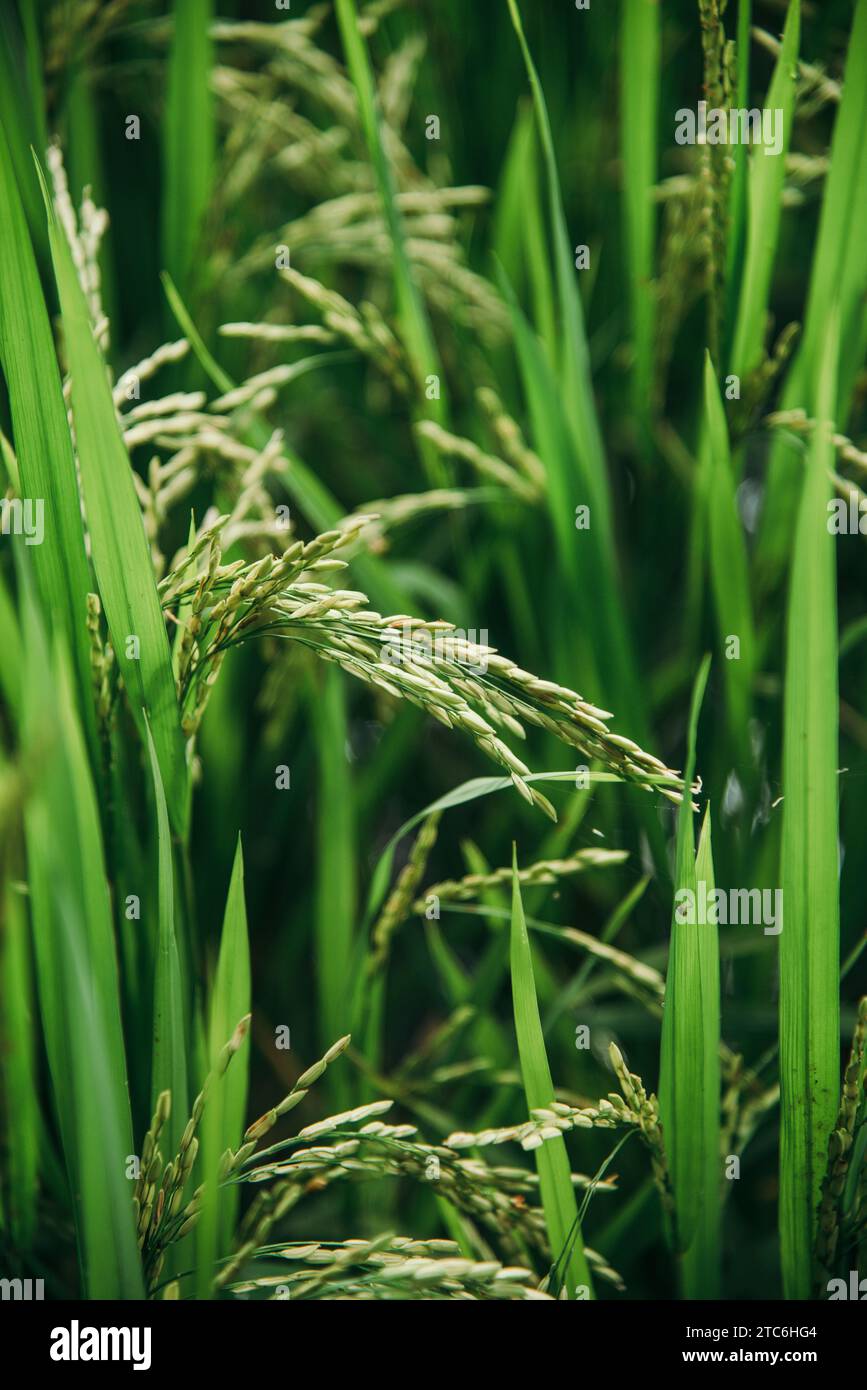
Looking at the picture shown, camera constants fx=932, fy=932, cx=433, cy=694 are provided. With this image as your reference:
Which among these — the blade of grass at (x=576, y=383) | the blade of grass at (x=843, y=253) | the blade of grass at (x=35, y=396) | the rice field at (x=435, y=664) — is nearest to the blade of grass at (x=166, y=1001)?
the rice field at (x=435, y=664)

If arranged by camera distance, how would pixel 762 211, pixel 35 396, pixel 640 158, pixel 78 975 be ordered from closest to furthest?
pixel 78 975 → pixel 35 396 → pixel 762 211 → pixel 640 158

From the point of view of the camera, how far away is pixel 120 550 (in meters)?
0.50

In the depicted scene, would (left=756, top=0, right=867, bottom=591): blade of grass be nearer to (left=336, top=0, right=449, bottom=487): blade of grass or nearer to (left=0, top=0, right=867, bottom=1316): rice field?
(left=0, top=0, right=867, bottom=1316): rice field

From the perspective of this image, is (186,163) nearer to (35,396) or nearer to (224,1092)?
(35,396)

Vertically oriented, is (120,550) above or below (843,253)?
below

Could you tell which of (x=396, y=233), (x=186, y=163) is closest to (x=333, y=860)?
(x=396, y=233)

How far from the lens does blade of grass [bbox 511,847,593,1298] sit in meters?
0.52

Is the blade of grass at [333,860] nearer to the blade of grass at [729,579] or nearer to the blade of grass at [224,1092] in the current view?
the blade of grass at [224,1092]

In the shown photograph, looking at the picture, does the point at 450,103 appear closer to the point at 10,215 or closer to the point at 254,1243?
the point at 10,215

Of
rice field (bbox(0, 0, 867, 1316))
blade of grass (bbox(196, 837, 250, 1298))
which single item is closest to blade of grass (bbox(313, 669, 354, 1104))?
rice field (bbox(0, 0, 867, 1316))

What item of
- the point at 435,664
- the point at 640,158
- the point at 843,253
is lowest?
the point at 435,664

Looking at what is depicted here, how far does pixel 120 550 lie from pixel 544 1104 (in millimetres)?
388

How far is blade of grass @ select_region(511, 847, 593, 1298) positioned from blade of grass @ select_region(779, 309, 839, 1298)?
0.12m

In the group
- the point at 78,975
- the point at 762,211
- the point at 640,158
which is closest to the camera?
the point at 78,975
